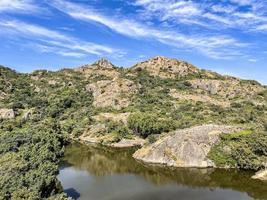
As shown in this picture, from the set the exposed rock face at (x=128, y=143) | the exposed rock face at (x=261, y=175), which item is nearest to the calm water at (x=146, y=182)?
the exposed rock face at (x=261, y=175)

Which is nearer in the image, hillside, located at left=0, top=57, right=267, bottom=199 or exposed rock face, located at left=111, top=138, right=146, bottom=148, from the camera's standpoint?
hillside, located at left=0, top=57, right=267, bottom=199

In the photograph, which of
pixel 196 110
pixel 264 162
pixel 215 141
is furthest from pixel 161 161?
pixel 196 110

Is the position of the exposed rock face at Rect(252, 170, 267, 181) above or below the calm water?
above

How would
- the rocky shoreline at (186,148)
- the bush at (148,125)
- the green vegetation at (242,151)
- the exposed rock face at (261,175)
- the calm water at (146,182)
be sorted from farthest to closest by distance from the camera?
the bush at (148,125) < the rocky shoreline at (186,148) < the green vegetation at (242,151) < the exposed rock face at (261,175) < the calm water at (146,182)

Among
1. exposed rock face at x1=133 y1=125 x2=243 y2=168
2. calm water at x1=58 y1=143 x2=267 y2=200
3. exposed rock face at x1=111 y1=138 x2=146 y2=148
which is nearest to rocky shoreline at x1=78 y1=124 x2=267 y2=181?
exposed rock face at x1=133 y1=125 x2=243 y2=168

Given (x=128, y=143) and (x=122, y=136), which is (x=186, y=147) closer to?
(x=128, y=143)

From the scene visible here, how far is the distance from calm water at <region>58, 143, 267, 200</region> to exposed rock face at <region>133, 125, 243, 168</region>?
15.3 feet

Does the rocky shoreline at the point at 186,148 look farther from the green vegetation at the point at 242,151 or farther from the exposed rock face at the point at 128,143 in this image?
the exposed rock face at the point at 128,143

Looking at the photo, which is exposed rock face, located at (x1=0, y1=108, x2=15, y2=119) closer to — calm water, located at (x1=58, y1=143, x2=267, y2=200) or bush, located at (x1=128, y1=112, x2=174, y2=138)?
bush, located at (x1=128, y1=112, x2=174, y2=138)

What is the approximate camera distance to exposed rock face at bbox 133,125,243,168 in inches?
4550

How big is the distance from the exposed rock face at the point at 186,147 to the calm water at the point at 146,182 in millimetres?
4669

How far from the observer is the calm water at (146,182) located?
8481cm

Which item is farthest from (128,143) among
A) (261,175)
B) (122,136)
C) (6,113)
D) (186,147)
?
(261,175)

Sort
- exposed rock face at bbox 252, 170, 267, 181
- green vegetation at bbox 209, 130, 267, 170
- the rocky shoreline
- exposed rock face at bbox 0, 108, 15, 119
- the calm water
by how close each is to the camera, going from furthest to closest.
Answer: exposed rock face at bbox 0, 108, 15, 119, the rocky shoreline, green vegetation at bbox 209, 130, 267, 170, exposed rock face at bbox 252, 170, 267, 181, the calm water
